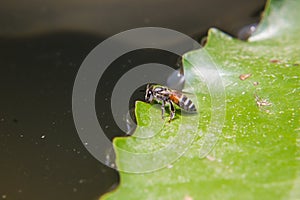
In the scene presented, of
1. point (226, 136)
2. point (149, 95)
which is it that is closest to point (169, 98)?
point (149, 95)

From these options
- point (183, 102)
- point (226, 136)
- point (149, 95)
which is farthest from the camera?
point (149, 95)

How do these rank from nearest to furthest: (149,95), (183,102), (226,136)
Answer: (226,136) → (183,102) → (149,95)

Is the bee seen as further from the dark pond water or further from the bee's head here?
the dark pond water

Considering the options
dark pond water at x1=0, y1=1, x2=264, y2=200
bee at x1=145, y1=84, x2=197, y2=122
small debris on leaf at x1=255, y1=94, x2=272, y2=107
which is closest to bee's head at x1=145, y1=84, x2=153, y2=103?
bee at x1=145, y1=84, x2=197, y2=122

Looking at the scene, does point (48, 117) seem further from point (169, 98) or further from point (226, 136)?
point (226, 136)

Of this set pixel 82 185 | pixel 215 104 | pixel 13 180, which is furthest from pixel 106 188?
pixel 215 104

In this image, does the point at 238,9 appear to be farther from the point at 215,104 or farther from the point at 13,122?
the point at 13,122

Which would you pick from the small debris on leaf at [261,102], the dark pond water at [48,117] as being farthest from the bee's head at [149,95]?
the small debris on leaf at [261,102]
